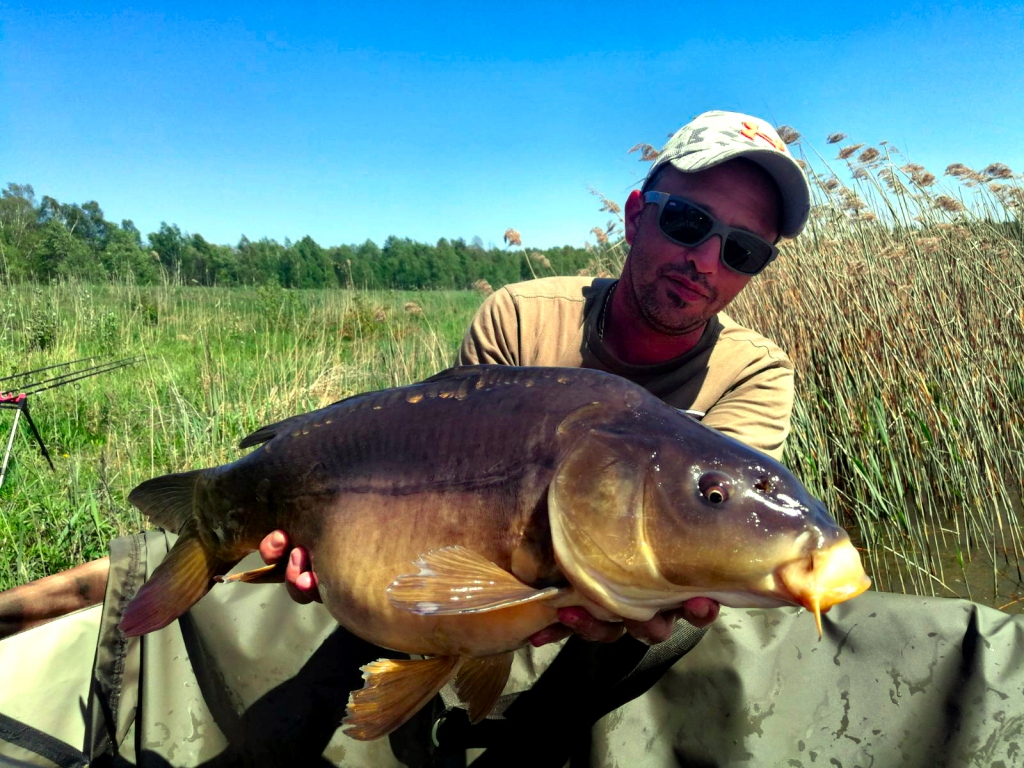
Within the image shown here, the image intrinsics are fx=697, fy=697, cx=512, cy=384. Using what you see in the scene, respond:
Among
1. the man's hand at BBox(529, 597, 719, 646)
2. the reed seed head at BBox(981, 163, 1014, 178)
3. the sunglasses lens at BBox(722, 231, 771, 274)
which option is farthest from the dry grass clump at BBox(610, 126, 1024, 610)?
the man's hand at BBox(529, 597, 719, 646)

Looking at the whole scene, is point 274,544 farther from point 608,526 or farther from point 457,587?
point 608,526

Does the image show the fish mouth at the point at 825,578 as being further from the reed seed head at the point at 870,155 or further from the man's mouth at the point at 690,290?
the reed seed head at the point at 870,155

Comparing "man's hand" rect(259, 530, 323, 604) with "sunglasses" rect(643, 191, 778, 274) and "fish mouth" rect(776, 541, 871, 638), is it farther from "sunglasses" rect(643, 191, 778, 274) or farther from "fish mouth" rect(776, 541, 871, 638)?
"sunglasses" rect(643, 191, 778, 274)

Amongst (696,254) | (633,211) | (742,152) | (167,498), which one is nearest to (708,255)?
(696,254)

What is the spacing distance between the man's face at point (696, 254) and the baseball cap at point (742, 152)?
0.04 m

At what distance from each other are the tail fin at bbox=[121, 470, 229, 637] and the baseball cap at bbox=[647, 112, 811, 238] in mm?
1699

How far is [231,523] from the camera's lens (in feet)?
4.86

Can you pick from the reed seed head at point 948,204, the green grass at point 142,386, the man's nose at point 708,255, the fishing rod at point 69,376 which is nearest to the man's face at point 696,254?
the man's nose at point 708,255

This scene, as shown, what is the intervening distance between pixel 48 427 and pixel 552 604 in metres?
4.73

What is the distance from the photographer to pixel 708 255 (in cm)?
211

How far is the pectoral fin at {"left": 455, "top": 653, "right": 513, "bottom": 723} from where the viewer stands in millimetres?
1301

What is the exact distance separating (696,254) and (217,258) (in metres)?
28.8

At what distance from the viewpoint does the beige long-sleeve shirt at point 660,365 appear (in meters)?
2.20

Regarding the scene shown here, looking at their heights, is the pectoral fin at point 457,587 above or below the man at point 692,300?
below
